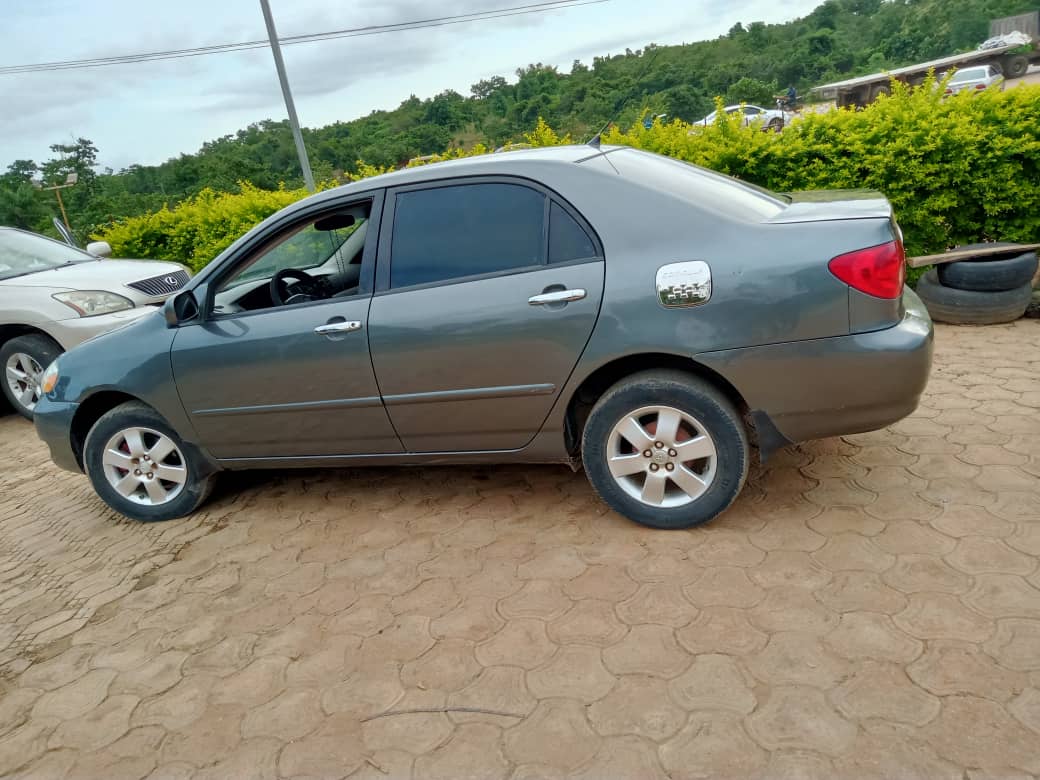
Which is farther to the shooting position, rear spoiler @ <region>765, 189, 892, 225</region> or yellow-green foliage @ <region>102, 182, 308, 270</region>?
yellow-green foliage @ <region>102, 182, 308, 270</region>

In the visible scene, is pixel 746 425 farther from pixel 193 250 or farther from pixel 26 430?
pixel 193 250

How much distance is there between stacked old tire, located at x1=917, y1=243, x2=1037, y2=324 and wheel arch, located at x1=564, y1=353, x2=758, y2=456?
296 cm

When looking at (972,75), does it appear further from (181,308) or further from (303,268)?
(181,308)

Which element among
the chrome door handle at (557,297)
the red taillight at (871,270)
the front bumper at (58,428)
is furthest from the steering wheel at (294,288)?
the red taillight at (871,270)

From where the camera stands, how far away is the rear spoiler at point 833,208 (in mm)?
2781

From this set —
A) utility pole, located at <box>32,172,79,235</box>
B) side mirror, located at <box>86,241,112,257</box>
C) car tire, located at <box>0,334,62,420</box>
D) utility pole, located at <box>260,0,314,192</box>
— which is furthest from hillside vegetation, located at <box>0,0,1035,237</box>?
car tire, located at <box>0,334,62,420</box>

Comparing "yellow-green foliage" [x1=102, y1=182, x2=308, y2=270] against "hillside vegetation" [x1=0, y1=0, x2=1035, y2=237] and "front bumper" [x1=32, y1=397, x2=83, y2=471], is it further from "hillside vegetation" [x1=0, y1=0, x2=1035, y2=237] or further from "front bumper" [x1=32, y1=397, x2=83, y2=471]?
"hillside vegetation" [x1=0, y1=0, x2=1035, y2=237]

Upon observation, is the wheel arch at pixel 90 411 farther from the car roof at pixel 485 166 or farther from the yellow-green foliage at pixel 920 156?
the yellow-green foliage at pixel 920 156

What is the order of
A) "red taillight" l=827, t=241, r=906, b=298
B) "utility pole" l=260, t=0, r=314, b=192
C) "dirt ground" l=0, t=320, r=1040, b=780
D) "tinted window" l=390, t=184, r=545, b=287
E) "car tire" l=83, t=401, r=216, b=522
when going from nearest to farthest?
Result: "dirt ground" l=0, t=320, r=1040, b=780 < "red taillight" l=827, t=241, r=906, b=298 < "tinted window" l=390, t=184, r=545, b=287 < "car tire" l=83, t=401, r=216, b=522 < "utility pole" l=260, t=0, r=314, b=192

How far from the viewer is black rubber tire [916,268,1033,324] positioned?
5.03 metres

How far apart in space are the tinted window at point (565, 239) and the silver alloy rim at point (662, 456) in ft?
2.28

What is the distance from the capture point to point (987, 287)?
5051mm

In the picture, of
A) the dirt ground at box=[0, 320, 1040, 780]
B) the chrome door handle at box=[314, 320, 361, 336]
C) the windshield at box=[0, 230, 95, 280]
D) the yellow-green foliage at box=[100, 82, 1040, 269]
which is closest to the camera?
the dirt ground at box=[0, 320, 1040, 780]

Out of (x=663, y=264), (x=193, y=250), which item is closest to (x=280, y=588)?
(x=663, y=264)
